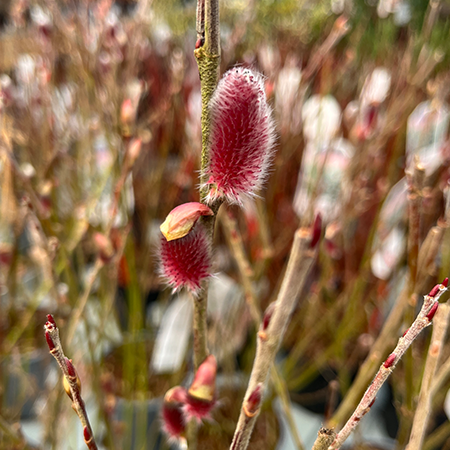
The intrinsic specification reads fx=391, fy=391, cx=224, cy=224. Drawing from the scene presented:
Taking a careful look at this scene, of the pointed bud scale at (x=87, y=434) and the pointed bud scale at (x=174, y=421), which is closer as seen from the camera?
the pointed bud scale at (x=87, y=434)

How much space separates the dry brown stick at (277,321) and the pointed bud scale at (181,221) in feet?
0.22

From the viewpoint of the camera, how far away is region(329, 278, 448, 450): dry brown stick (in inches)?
9.6

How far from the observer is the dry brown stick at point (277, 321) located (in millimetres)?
241

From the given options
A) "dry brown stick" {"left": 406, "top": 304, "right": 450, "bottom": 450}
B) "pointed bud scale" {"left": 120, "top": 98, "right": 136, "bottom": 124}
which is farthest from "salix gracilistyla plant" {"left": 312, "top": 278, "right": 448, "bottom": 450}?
"pointed bud scale" {"left": 120, "top": 98, "right": 136, "bottom": 124}

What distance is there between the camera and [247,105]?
0.24 meters

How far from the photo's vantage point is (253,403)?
27 centimetres

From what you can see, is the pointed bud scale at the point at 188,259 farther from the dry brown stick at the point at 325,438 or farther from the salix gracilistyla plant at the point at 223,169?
the dry brown stick at the point at 325,438

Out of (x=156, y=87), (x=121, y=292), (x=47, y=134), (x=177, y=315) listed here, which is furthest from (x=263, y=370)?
(x=156, y=87)

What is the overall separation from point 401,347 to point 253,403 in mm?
105

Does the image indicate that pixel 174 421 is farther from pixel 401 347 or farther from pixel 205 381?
pixel 401 347

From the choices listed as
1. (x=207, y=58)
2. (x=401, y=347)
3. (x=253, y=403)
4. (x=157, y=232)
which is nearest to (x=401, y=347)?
(x=401, y=347)

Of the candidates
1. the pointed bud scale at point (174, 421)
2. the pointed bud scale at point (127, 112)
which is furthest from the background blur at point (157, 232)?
the pointed bud scale at point (174, 421)

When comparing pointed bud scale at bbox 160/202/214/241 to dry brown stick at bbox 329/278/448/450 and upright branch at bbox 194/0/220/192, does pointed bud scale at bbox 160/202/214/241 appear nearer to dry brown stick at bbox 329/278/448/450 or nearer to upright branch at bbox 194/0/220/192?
upright branch at bbox 194/0/220/192

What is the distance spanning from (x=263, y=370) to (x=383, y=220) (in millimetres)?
639
